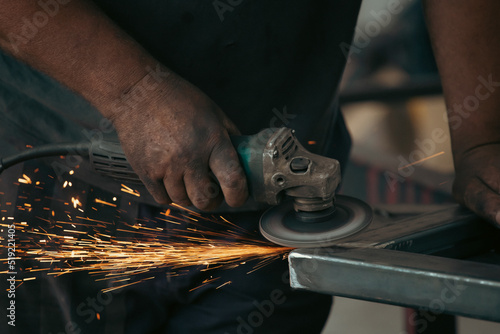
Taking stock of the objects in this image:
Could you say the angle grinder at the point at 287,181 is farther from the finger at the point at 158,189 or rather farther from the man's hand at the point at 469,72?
the man's hand at the point at 469,72

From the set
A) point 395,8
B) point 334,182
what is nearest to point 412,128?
point 395,8

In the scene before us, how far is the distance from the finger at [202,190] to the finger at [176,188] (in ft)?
0.05

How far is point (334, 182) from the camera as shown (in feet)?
3.76

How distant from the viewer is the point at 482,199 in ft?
4.18

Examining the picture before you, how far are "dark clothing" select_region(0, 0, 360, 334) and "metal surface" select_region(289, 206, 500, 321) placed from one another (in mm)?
441

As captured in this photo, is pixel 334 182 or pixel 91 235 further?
pixel 91 235

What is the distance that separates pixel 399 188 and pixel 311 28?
6.80ft

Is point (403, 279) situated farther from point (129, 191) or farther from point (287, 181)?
point (129, 191)

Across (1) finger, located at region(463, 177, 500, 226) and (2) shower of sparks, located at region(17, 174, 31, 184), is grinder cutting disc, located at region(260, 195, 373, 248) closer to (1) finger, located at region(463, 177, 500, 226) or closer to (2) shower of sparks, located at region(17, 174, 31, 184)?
(1) finger, located at region(463, 177, 500, 226)

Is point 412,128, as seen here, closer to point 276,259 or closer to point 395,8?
point 395,8

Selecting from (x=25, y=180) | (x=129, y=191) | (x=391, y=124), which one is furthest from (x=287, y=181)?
(x=391, y=124)

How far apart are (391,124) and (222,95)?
2554 millimetres

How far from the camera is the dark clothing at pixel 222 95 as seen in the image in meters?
1.27

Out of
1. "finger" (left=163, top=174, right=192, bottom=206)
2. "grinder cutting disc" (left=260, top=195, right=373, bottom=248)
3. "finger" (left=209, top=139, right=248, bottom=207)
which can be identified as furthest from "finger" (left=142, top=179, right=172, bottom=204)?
"grinder cutting disc" (left=260, top=195, right=373, bottom=248)
